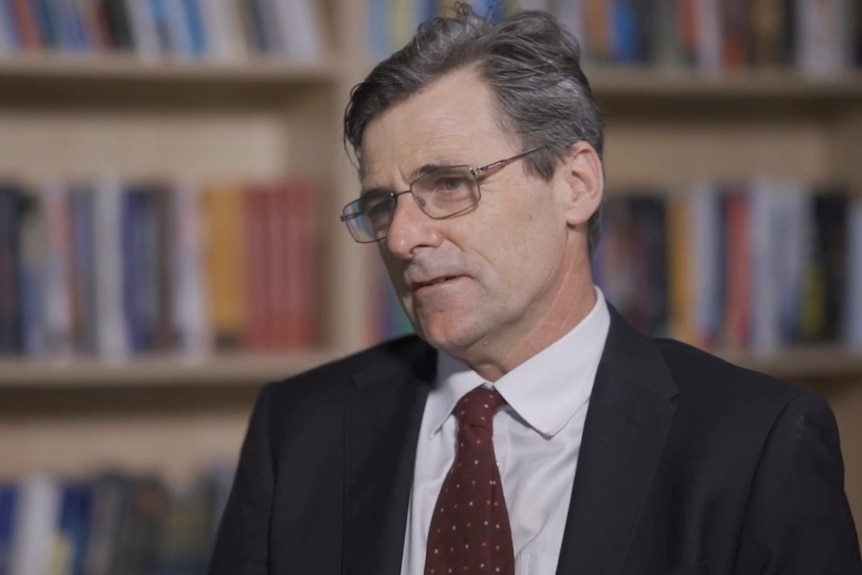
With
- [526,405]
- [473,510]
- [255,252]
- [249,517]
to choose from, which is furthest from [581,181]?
[255,252]

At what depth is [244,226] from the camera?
2.36 meters

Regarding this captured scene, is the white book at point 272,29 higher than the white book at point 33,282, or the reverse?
the white book at point 272,29

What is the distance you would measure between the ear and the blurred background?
3.05 ft

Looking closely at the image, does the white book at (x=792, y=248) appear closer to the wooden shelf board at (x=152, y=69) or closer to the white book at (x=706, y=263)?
the white book at (x=706, y=263)

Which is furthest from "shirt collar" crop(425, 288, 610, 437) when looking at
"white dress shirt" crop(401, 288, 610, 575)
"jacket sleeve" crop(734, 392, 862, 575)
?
"jacket sleeve" crop(734, 392, 862, 575)

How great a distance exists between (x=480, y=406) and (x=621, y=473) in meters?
0.18

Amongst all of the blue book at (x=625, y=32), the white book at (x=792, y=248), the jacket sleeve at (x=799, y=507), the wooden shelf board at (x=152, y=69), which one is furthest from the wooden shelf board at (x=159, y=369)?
the jacket sleeve at (x=799, y=507)

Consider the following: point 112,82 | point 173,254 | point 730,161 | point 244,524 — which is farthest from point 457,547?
point 730,161

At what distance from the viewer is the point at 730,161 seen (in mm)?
2863

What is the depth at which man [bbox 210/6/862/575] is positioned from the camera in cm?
132

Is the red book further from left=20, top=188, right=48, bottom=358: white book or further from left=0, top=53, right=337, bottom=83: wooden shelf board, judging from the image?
left=20, top=188, right=48, bottom=358: white book

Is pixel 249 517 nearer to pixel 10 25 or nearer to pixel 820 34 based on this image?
pixel 10 25

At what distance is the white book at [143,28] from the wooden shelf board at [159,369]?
1.72 ft

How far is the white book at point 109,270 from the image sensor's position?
2273mm
